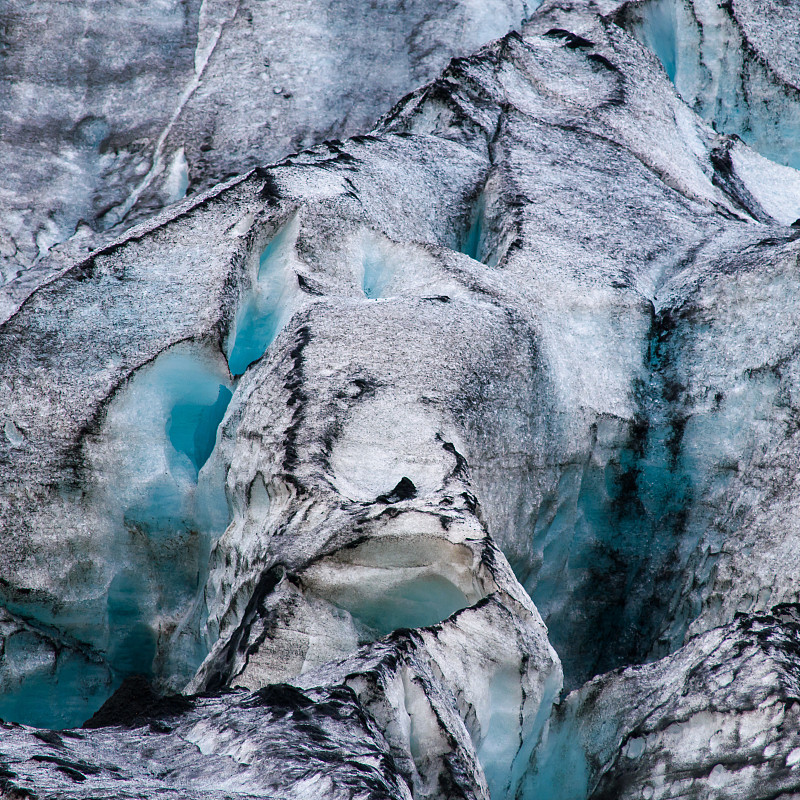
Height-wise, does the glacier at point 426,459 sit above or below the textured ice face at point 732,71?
below

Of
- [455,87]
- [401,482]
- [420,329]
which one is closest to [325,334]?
[420,329]

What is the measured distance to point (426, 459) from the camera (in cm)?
624

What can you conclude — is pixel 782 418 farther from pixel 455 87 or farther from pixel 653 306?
pixel 455 87

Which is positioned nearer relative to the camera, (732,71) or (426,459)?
(426,459)

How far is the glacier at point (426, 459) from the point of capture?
15.5ft

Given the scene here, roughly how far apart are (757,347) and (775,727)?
11.7 feet

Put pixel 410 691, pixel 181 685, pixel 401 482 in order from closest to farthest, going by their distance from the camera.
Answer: pixel 410 691 → pixel 401 482 → pixel 181 685

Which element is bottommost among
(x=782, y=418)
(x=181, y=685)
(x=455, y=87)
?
(x=181, y=685)

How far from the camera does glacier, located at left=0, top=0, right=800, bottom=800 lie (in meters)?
4.73

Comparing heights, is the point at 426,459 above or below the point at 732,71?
below

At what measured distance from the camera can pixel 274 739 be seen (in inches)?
154

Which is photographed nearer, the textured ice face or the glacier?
the glacier

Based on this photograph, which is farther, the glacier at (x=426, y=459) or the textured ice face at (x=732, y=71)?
the textured ice face at (x=732, y=71)

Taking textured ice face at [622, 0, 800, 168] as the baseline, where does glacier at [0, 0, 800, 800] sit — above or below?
below
